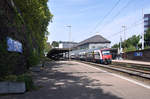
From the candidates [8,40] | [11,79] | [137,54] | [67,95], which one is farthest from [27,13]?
[137,54]

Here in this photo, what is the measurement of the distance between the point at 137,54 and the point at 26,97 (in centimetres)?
3388

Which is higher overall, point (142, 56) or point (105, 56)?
point (105, 56)

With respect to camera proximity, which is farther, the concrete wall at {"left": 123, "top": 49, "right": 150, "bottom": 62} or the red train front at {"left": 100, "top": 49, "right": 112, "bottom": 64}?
the concrete wall at {"left": 123, "top": 49, "right": 150, "bottom": 62}

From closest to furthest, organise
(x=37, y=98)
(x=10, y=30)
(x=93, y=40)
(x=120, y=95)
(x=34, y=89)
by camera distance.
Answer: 1. (x=37, y=98)
2. (x=120, y=95)
3. (x=34, y=89)
4. (x=10, y=30)
5. (x=93, y=40)

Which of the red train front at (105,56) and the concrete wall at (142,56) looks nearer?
the red train front at (105,56)

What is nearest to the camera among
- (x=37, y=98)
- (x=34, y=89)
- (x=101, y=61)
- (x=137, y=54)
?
(x=37, y=98)

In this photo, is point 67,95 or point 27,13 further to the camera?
point 27,13

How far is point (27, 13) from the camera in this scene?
1758cm

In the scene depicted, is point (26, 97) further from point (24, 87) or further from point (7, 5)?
point (7, 5)

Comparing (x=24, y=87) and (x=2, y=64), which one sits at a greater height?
(x=2, y=64)

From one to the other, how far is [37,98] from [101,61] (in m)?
22.3

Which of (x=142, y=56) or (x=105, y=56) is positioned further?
(x=142, y=56)

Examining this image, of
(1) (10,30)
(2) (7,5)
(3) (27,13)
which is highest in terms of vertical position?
(3) (27,13)

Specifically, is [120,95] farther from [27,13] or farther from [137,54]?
[137,54]
